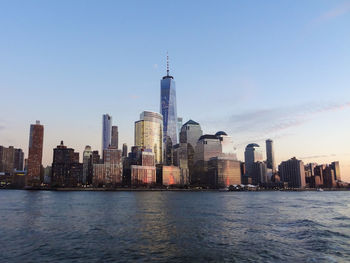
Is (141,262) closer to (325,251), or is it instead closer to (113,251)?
(113,251)

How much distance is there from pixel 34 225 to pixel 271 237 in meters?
50.7

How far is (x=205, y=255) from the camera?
40.2 m

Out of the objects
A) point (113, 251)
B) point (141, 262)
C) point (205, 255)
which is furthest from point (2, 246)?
point (205, 255)

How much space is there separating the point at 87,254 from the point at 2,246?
1519 centimetres

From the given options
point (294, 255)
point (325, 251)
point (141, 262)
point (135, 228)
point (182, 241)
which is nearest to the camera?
point (141, 262)

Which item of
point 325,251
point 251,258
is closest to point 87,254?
point 251,258

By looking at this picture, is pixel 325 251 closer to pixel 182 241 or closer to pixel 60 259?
pixel 182 241

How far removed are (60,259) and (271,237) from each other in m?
35.0

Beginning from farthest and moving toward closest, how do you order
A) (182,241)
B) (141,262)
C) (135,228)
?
1. (135,228)
2. (182,241)
3. (141,262)

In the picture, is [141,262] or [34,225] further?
[34,225]

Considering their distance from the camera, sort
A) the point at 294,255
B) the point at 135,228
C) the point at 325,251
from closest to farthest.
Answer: the point at 294,255 < the point at 325,251 < the point at 135,228

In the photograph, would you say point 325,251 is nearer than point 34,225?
Yes

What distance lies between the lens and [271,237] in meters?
51.8

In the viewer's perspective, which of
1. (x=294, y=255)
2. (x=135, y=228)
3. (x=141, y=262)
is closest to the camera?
(x=141, y=262)
